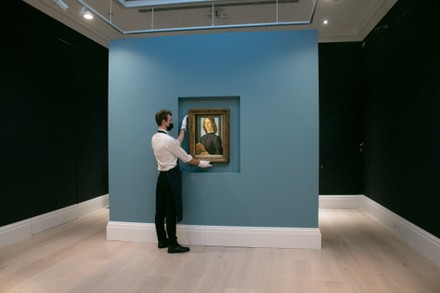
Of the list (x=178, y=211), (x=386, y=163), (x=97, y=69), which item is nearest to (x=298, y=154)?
(x=178, y=211)

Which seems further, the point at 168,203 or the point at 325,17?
the point at 325,17

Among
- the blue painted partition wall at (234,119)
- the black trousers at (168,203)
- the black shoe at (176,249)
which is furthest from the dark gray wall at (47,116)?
the black shoe at (176,249)

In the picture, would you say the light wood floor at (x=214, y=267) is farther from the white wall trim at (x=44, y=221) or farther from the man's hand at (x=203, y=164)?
the man's hand at (x=203, y=164)

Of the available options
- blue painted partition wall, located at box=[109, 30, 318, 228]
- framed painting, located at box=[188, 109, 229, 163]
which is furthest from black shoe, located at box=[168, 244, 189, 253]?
framed painting, located at box=[188, 109, 229, 163]

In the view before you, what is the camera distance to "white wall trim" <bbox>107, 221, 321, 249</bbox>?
4.00m

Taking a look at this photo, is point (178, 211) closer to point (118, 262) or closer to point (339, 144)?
point (118, 262)

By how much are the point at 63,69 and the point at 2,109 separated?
148cm

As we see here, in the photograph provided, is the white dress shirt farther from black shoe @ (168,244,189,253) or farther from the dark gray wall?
the dark gray wall

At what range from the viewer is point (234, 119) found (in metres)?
4.23

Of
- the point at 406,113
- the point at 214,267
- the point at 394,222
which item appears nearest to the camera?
the point at 214,267

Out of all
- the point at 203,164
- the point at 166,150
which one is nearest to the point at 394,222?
the point at 203,164

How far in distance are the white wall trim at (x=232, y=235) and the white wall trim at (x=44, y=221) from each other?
1.22 m

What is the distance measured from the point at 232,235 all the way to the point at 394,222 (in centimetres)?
243

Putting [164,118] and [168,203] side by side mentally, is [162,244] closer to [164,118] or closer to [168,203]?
[168,203]
